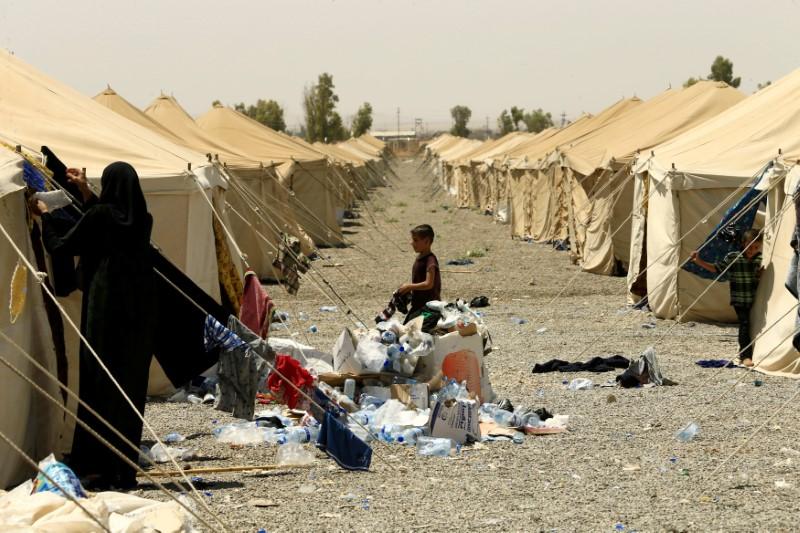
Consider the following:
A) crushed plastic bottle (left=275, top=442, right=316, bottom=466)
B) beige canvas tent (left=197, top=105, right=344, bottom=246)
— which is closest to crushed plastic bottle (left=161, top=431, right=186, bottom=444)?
crushed plastic bottle (left=275, top=442, right=316, bottom=466)

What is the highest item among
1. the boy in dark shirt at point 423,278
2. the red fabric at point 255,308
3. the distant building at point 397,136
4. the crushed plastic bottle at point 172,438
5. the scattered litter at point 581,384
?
the distant building at point 397,136

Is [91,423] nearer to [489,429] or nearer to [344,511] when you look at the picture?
[344,511]

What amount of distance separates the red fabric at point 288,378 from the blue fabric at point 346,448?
0.65 m

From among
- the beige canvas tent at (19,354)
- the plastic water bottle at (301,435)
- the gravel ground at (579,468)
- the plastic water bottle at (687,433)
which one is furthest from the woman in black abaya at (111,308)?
the plastic water bottle at (687,433)

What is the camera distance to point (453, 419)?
7.19 m

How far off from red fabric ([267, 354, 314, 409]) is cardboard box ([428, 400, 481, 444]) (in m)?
0.85

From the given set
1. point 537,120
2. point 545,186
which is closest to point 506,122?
point 537,120

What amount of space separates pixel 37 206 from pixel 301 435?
2192 mm

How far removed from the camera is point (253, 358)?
7000 mm

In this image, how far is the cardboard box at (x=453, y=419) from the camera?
7.16 meters

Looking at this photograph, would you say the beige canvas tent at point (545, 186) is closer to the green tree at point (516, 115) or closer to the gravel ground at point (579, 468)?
the gravel ground at point (579, 468)

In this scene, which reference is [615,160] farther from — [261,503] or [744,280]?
[261,503]

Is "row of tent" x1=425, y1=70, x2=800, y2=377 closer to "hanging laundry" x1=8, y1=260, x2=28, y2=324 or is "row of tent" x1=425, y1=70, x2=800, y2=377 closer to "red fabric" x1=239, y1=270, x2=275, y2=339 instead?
"red fabric" x1=239, y1=270, x2=275, y2=339

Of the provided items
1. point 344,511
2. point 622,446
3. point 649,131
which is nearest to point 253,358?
point 344,511
